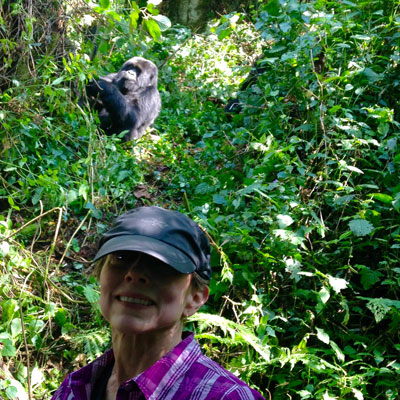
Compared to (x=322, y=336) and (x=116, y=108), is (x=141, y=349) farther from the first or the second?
(x=116, y=108)

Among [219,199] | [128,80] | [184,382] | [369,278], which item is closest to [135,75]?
[128,80]

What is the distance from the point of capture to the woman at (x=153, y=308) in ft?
4.06

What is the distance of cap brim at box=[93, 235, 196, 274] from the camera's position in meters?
1.25

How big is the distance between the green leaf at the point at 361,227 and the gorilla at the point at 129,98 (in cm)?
A: 341

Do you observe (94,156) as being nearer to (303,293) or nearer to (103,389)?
(303,293)

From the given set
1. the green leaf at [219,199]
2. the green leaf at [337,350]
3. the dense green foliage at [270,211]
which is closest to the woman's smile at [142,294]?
the dense green foliage at [270,211]

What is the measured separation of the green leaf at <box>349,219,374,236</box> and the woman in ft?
5.63

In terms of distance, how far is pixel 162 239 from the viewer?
1.28 metres

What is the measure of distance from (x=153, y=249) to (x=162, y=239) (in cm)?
4

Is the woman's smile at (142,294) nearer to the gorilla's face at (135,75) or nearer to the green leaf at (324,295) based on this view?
the green leaf at (324,295)

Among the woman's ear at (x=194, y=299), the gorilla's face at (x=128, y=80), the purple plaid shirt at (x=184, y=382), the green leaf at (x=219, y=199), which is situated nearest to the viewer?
the purple plaid shirt at (x=184, y=382)

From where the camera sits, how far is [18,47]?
150 inches

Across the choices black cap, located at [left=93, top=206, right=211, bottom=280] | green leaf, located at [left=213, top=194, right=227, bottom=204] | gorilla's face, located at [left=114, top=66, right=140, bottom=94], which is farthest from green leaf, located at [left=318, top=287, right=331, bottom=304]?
gorilla's face, located at [left=114, top=66, right=140, bottom=94]

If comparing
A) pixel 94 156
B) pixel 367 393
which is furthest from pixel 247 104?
pixel 367 393
